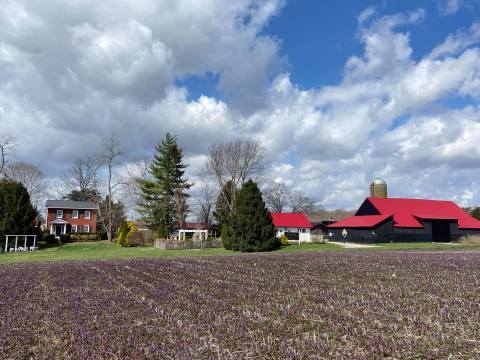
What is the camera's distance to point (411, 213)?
60.3m

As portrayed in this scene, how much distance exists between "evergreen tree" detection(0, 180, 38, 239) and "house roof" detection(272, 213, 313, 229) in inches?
1418

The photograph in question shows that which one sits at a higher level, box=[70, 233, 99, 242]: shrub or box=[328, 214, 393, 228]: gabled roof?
box=[328, 214, 393, 228]: gabled roof

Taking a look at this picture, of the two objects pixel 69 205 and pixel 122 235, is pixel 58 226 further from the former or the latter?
pixel 122 235

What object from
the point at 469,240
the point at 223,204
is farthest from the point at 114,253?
the point at 469,240

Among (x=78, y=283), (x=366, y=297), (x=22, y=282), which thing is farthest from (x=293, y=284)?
(x=22, y=282)

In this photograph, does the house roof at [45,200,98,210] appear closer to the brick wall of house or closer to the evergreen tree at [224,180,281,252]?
the brick wall of house

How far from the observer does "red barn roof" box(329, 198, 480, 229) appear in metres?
57.2

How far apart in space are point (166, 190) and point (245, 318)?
182 feet

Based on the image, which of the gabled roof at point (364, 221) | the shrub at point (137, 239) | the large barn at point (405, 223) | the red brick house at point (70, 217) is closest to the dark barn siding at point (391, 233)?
the large barn at point (405, 223)

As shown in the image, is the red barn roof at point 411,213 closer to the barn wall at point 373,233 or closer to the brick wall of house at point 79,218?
the barn wall at point 373,233

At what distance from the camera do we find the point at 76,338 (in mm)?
6734

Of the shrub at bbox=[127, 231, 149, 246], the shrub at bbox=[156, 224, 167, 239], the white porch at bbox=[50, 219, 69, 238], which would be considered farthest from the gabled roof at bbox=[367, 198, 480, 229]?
the white porch at bbox=[50, 219, 69, 238]

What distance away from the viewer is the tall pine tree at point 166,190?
6194cm

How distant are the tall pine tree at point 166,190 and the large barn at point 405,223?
23308mm
